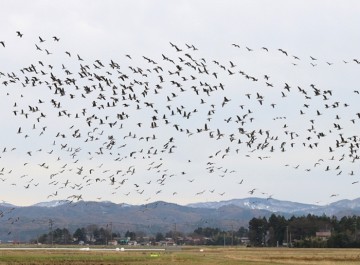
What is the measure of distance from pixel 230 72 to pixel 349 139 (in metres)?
14.3

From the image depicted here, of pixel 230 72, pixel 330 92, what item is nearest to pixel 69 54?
pixel 230 72

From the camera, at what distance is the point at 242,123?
2372 inches

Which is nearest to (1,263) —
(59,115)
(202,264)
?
(202,264)

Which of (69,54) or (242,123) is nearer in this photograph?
(69,54)

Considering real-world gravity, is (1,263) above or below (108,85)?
below

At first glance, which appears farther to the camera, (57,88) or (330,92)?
(330,92)

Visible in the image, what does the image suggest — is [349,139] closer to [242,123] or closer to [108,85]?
[242,123]

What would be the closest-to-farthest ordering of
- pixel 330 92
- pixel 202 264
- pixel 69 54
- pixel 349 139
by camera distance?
pixel 69 54 < pixel 330 92 < pixel 349 139 < pixel 202 264

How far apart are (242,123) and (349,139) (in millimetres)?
9346

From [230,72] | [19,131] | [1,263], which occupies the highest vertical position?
[230,72]

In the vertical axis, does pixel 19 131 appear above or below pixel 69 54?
below

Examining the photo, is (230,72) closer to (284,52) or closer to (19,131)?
(284,52)

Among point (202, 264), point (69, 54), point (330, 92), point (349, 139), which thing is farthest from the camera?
point (202, 264)

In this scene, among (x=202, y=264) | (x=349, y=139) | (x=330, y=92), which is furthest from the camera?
(x=202, y=264)
